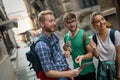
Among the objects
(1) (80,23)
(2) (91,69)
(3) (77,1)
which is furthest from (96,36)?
(3) (77,1)

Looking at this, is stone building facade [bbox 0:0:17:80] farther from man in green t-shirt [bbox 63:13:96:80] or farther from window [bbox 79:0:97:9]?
window [bbox 79:0:97:9]

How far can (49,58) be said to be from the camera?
3.04 metres

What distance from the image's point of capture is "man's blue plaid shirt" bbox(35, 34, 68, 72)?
9.73 feet

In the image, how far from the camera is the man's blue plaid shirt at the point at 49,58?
117 inches

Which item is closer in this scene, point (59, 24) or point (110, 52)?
point (110, 52)

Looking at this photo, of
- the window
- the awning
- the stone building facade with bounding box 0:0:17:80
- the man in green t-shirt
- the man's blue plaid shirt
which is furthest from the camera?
the window

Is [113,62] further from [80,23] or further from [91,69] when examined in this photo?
[80,23]

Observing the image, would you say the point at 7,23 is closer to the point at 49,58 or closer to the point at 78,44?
the point at 78,44

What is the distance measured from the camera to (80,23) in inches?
713

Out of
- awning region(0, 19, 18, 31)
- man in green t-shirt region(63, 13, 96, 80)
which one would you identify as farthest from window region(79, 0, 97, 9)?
man in green t-shirt region(63, 13, 96, 80)

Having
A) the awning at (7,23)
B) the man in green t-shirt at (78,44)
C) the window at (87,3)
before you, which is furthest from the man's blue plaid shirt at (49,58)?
the window at (87,3)

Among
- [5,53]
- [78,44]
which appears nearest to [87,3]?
[5,53]

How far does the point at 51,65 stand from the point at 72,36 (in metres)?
1.03

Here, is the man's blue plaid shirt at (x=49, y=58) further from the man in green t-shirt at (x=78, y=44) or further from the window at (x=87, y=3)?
the window at (x=87, y=3)
